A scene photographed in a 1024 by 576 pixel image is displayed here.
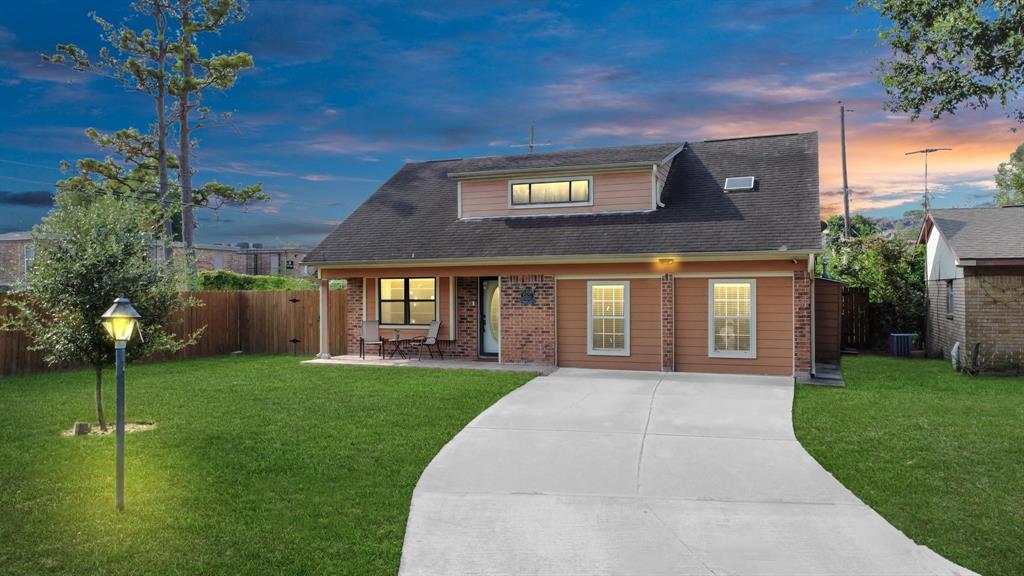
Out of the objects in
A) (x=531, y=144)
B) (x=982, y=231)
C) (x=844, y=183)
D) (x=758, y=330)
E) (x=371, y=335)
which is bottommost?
(x=371, y=335)

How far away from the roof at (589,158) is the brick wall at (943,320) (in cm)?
712

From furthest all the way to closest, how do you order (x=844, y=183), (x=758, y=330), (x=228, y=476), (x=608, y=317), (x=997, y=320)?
(x=844, y=183)
(x=608, y=317)
(x=997, y=320)
(x=758, y=330)
(x=228, y=476)

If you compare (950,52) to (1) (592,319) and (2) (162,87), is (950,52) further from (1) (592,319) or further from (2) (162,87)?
(2) (162,87)

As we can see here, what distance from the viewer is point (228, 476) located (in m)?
6.66

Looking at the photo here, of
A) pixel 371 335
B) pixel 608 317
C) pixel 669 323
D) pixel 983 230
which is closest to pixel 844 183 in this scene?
pixel 983 230

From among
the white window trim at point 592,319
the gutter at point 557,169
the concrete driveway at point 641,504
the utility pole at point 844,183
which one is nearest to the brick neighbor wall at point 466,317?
the gutter at point 557,169

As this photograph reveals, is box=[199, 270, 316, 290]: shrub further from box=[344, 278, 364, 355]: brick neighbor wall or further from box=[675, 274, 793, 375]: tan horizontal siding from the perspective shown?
box=[675, 274, 793, 375]: tan horizontal siding

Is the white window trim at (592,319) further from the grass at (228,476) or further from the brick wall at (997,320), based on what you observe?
the brick wall at (997,320)

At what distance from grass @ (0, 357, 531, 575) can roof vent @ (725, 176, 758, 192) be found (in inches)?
299

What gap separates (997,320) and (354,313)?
572 inches

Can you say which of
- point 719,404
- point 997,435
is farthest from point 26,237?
point 997,435

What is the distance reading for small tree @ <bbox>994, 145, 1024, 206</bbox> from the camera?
4308cm

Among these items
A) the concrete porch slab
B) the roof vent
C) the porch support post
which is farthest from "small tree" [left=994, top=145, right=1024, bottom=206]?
the porch support post

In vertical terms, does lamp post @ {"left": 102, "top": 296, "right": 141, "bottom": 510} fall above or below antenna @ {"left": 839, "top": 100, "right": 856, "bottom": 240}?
→ below
